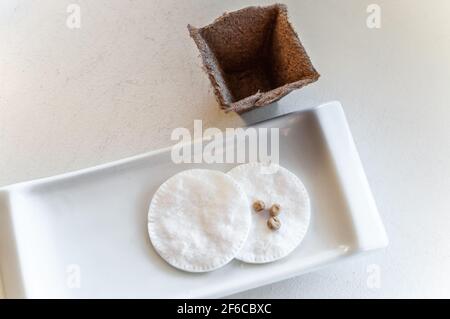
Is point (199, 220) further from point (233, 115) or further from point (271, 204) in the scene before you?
point (233, 115)

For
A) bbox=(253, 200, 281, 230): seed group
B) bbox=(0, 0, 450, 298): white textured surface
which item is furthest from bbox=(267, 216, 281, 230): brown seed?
bbox=(0, 0, 450, 298): white textured surface

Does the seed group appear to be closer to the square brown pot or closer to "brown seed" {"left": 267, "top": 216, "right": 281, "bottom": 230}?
"brown seed" {"left": 267, "top": 216, "right": 281, "bottom": 230}

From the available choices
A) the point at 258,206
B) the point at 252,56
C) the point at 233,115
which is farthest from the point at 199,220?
the point at 252,56

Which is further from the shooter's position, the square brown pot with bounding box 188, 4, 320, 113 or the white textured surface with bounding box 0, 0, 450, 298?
the white textured surface with bounding box 0, 0, 450, 298

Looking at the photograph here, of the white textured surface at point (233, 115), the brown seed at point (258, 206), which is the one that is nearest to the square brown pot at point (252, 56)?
the white textured surface at point (233, 115)

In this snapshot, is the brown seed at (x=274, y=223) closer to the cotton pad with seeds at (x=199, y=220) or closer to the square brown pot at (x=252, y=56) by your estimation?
the cotton pad with seeds at (x=199, y=220)
